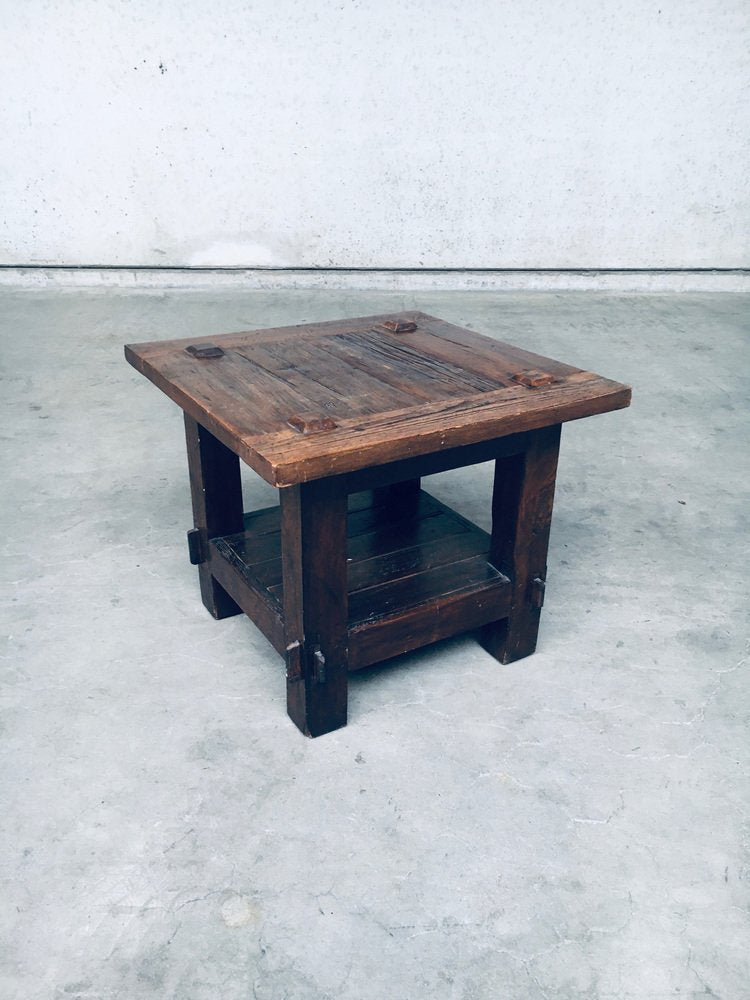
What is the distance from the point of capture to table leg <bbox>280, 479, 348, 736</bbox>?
5.17ft

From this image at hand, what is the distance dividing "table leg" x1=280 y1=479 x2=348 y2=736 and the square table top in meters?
0.10

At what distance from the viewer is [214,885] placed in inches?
56.0

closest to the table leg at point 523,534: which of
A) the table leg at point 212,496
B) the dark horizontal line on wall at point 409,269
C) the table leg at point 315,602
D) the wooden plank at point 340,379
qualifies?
the wooden plank at point 340,379

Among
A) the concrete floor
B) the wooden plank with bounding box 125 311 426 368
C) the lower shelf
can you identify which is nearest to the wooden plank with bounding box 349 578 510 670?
the lower shelf

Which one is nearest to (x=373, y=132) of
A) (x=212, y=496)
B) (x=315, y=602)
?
(x=212, y=496)

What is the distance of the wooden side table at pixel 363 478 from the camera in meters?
1.59

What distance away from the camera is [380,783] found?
1.64m

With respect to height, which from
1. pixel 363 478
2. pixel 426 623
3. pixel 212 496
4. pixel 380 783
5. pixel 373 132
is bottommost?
pixel 380 783

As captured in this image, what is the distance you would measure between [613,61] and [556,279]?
3.80ft

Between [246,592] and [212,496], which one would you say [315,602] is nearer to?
[246,592]

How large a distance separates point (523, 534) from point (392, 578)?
0.30m

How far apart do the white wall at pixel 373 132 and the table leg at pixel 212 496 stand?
10.4ft

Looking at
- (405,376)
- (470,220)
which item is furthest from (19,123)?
(405,376)

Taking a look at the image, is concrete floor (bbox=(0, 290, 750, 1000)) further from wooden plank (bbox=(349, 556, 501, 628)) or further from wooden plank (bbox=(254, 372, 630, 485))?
wooden plank (bbox=(254, 372, 630, 485))
